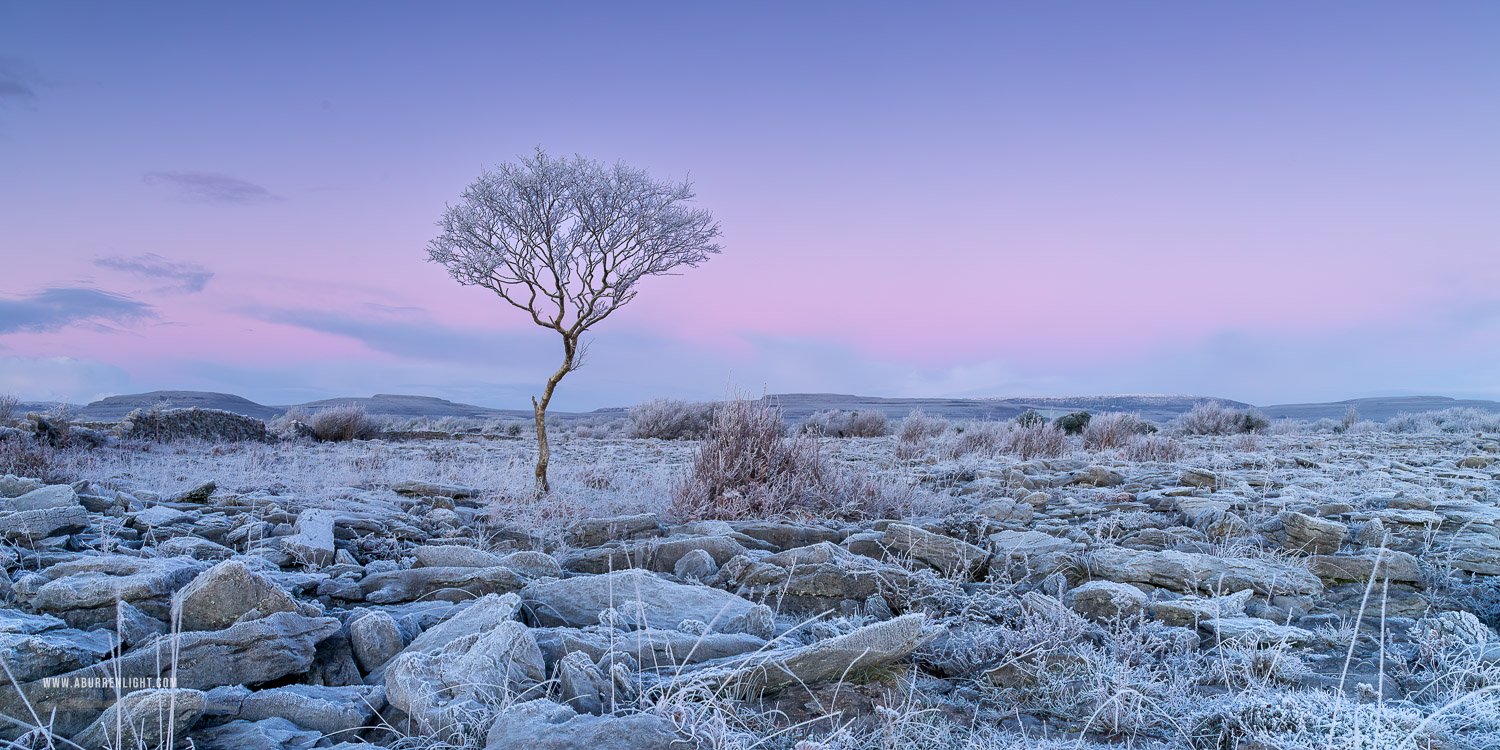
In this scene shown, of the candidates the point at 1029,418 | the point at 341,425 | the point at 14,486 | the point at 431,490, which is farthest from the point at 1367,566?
the point at 341,425

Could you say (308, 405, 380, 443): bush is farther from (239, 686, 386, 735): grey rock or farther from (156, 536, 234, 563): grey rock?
(239, 686, 386, 735): grey rock

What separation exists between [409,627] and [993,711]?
2340mm

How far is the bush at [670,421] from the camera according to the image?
21641 millimetres

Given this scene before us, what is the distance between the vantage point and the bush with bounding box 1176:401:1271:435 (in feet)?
67.7

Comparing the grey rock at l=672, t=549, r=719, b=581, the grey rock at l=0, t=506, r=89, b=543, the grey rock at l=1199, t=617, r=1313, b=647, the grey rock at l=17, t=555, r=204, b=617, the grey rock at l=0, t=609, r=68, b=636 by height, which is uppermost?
the grey rock at l=0, t=506, r=89, b=543

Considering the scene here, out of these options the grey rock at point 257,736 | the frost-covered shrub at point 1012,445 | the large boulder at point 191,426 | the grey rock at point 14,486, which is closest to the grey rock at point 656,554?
the grey rock at point 257,736

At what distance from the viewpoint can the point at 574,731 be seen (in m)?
2.09

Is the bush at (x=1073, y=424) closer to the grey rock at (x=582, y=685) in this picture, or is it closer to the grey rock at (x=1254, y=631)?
the grey rock at (x=1254, y=631)

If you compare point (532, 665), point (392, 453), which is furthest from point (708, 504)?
point (392, 453)

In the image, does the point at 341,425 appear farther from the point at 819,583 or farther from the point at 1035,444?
the point at 819,583

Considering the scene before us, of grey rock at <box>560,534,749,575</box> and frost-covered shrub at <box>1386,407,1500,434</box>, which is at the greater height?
frost-covered shrub at <box>1386,407,1500,434</box>

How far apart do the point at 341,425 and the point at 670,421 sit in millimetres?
8801

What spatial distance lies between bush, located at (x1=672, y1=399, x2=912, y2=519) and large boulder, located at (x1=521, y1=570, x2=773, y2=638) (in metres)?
2.68

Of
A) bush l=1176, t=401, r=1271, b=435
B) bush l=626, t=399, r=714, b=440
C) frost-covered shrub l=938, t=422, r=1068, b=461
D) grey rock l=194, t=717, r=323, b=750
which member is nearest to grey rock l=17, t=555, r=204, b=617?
grey rock l=194, t=717, r=323, b=750
